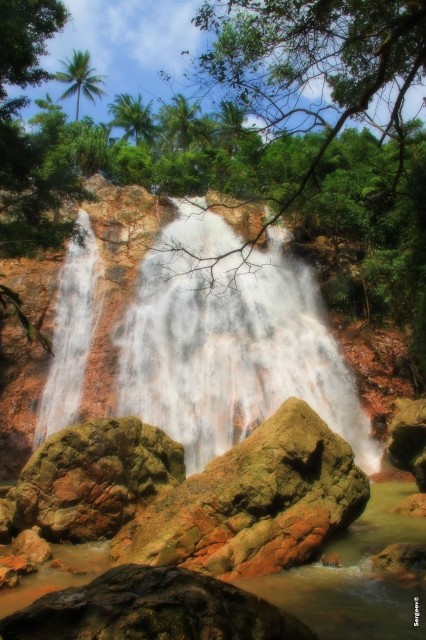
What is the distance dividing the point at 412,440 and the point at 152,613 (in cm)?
857

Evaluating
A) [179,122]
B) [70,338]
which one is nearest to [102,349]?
[70,338]

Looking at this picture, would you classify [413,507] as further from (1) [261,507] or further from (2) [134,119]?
(2) [134,119]

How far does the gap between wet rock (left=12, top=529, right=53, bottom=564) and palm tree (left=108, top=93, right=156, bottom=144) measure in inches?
1530

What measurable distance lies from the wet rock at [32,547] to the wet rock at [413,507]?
5480mm

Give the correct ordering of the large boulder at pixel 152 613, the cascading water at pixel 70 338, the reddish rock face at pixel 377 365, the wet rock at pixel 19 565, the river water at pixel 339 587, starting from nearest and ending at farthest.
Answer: the large boulder at pixel 152 613
the river water at pixel 339 587
the wet rock at pixel 19 565
the cascading water at pixel 70 338
the reddish rock face at pixel 377 365

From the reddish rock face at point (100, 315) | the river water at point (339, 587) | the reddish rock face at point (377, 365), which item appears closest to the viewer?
the river water at point (339, 587)

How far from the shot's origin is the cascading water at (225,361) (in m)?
15.4

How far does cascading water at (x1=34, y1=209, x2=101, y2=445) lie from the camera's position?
1594 centimetres

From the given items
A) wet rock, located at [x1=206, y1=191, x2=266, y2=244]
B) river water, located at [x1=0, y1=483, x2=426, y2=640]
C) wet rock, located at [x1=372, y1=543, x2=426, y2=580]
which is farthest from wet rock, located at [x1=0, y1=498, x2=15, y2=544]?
wet rock, located at [x1=206, y1=191, x2=266, y2=244]

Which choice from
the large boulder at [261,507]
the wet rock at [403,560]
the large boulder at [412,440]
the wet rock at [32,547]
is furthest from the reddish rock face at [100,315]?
the wet rock at [403,560]

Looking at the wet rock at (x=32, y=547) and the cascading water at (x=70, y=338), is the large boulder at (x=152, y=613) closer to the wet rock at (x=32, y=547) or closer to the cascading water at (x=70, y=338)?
the wet rock at (x=32, y=547)

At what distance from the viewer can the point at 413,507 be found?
8.99m

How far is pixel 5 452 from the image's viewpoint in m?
15.4

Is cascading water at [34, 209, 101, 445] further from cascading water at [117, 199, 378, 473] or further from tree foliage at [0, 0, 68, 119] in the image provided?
tree foliage at [0, 0, 68, 119]
